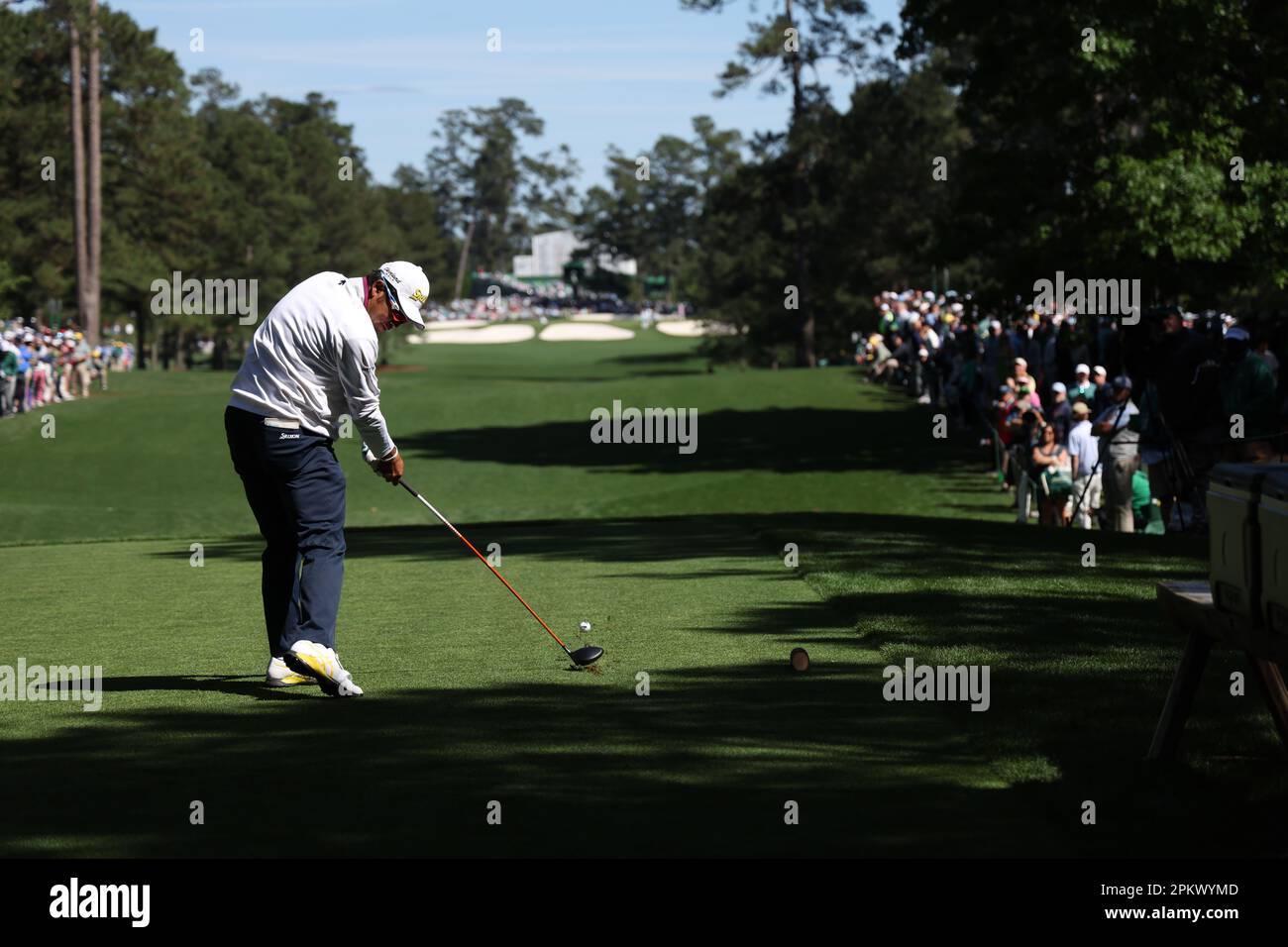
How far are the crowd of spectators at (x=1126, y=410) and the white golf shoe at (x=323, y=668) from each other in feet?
30.5

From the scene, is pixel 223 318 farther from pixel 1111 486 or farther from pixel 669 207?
pixel 669 207

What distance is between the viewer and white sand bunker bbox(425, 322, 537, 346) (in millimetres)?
124800

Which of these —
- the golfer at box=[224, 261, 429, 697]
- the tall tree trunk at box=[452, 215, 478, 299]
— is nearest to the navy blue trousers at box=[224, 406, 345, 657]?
the golfer at box=[224, 261, 429, 697]

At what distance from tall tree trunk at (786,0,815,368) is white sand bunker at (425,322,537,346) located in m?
51.9

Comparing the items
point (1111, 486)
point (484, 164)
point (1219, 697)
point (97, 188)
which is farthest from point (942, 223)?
point (484, 164)

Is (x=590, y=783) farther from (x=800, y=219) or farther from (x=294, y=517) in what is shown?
(x=800, y=219)

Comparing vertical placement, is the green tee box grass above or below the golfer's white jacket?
below

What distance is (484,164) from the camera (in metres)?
198

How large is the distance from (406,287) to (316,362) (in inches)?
21.3

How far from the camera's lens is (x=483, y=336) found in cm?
13050

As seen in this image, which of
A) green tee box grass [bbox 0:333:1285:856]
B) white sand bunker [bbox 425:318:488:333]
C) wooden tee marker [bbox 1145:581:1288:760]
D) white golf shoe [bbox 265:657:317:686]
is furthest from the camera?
white sand bunker [bbox 425:318:488:333]

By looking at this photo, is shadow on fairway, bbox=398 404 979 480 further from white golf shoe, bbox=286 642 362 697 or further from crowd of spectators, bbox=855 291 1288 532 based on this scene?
white golf shoe, bbox=286 642 362 697

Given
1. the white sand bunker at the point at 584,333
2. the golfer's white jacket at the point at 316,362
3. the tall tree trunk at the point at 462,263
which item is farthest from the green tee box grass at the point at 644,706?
the tall tree trunk at the point at 462,263
